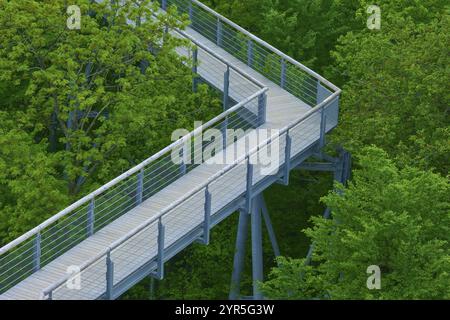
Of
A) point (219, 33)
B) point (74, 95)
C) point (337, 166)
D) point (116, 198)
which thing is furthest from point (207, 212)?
point (219, 33)

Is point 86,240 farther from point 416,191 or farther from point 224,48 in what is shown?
point 224,48

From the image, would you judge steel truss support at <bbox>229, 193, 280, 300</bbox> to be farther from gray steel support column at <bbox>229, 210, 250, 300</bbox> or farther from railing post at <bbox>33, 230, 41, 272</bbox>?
railing post at <bbox>33, 230, 41, 272</bbox>

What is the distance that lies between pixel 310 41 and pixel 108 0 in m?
7.33

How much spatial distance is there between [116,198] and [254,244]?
4.27m

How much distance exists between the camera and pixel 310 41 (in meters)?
34.8

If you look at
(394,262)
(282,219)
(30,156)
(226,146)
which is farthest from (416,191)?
(282,219)

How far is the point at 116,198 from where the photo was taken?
27953 mm

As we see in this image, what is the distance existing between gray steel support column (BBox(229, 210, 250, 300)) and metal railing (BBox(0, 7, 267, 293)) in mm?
2716

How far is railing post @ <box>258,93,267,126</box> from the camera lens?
2813cm

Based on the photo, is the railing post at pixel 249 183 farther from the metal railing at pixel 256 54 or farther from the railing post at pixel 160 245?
the metal railing at pixel 256 54

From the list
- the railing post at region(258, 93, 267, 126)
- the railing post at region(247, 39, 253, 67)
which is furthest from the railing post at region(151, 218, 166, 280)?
the railing post at region(247, 39, 253, 67)

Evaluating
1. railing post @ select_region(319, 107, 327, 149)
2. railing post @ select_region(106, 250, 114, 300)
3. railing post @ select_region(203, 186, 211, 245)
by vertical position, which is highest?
railing post @ select_region(319, 107, 327, 149)

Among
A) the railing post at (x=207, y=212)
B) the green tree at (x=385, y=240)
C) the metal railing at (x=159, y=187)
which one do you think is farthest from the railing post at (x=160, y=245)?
the green tree at (x=385, y=240)

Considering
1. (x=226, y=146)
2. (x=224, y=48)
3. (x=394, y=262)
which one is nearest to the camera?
(x=394, y=262)
